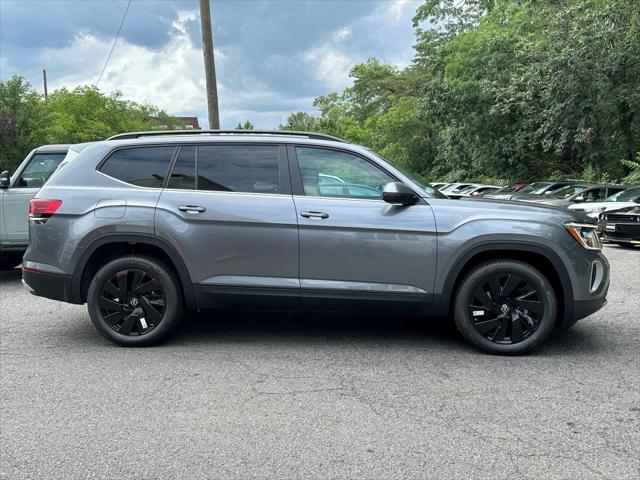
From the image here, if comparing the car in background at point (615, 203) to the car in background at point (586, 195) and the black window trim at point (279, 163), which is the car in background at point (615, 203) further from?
the black window trim at point (279, 163)

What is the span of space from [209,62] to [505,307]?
10672mm

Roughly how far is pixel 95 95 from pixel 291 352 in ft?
121

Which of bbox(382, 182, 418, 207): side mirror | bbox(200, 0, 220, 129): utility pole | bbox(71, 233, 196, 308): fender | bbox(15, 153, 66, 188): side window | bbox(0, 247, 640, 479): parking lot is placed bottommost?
bbox(0, 247, 640, 479): parking lot

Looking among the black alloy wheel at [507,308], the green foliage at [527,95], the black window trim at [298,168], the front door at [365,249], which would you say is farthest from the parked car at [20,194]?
the green foliage at [527,95]

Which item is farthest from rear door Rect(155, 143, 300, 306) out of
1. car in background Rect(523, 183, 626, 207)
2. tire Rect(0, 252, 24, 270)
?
car in background Rect(523, 183, 626, 207)

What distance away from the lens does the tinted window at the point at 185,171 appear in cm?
489

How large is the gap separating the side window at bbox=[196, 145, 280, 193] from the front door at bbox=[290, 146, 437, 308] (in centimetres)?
34

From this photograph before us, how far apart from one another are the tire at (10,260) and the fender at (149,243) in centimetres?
433

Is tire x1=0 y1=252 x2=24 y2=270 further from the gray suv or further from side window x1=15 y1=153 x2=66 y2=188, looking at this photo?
the gray suv

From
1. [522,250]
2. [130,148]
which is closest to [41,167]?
[130,148]

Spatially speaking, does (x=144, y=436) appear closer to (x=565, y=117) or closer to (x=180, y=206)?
(x=180, y=206)

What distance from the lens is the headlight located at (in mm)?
4598

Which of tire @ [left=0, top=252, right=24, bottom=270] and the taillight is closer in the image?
the taillight

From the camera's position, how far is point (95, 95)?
121 ft
